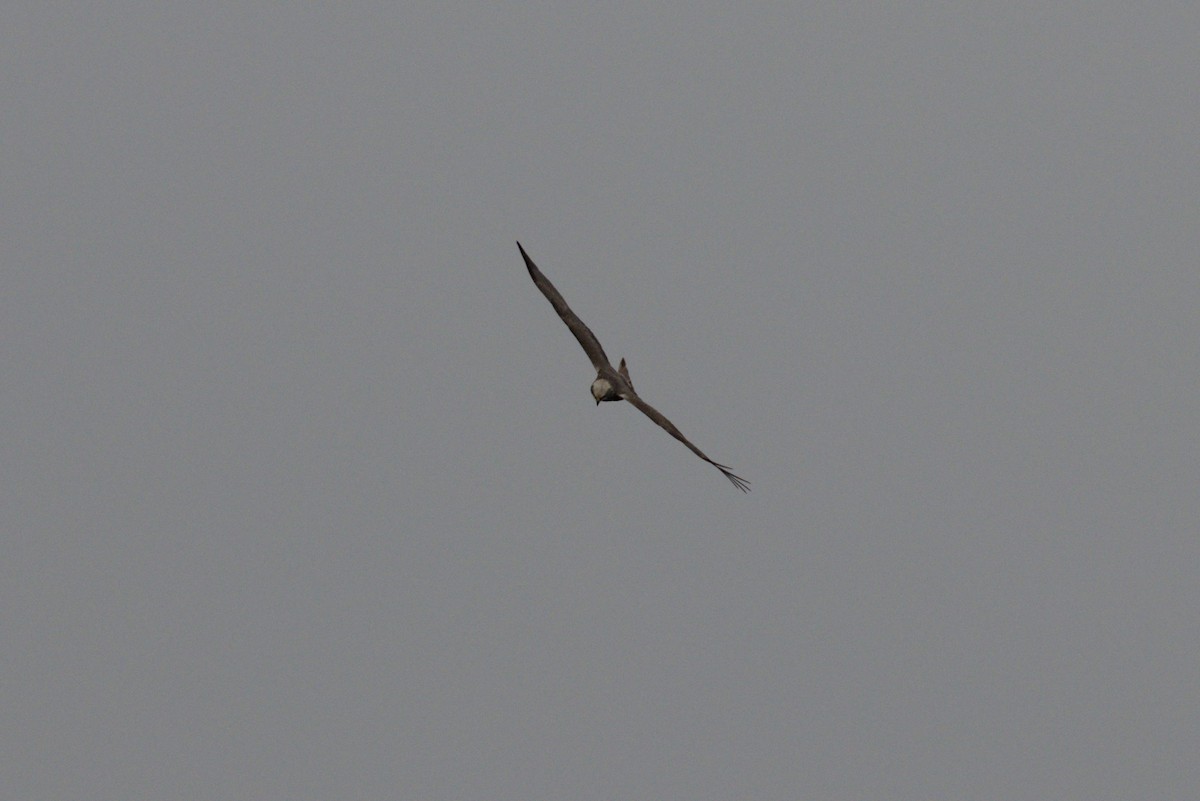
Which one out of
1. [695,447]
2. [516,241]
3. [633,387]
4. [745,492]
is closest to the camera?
[745,492]

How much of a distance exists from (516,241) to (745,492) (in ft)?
33.7

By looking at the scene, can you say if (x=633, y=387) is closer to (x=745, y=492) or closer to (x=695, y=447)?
(x=695, y=447)

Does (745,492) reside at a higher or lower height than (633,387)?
lower

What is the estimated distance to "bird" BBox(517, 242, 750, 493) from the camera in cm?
3425

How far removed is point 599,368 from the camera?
3719cm

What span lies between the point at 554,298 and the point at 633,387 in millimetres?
3466

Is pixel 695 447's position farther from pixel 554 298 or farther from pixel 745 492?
pixel 554 298

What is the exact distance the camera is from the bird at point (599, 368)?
34250mm

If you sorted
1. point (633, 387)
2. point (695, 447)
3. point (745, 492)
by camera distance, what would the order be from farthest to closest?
1. point (633, 387)
2. point (695, 447)
3. point (745, 492)

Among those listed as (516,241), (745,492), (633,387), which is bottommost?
(745,492)

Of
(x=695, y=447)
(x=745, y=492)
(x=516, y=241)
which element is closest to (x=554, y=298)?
(x=516, y=241)

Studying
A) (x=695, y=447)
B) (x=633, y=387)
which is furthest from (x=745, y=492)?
(x=633, y=387)

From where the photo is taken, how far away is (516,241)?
35250 mm

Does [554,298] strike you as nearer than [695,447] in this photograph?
No
